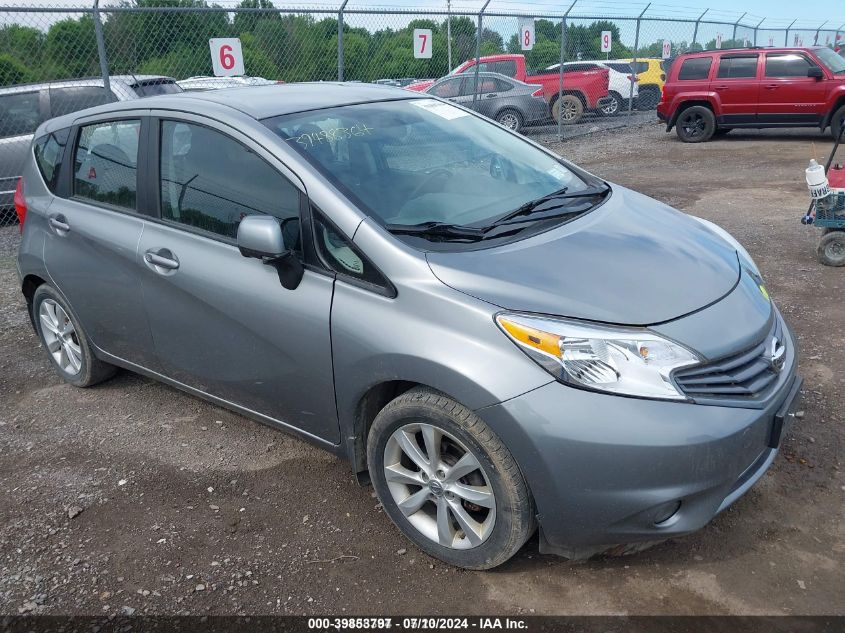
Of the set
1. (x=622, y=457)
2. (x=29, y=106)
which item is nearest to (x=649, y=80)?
(x=29, y=106)

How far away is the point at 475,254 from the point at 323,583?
1.39 metres

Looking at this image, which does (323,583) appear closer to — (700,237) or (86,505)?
(86,505)

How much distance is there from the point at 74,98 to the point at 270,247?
778cm

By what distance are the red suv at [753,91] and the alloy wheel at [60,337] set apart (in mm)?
13295

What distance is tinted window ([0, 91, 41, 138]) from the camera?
29.7ft

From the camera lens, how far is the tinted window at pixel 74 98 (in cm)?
916

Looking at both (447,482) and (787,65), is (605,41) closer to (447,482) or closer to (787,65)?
(787,65)

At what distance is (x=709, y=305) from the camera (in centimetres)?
274

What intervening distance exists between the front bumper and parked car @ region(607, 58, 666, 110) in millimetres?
18837

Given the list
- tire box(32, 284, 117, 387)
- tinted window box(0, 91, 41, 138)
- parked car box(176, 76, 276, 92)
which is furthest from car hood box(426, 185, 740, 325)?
parked car box(176, 76, 276, 92)

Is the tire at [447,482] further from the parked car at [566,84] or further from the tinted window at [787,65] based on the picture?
the parked car at [566,84]

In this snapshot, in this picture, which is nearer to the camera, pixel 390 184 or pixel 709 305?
pixel 709 305

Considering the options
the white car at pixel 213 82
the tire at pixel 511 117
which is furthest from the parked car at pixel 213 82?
the tire at pixel 511 117

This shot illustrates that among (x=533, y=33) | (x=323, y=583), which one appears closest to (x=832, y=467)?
(x=323, y=583)
